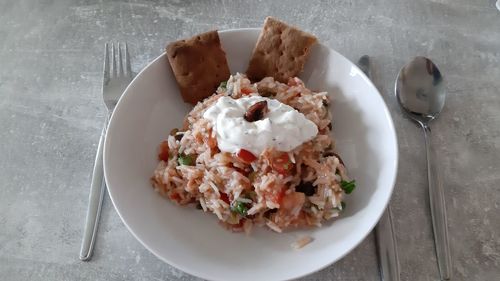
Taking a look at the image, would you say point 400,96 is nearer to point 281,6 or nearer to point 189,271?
point 281,6

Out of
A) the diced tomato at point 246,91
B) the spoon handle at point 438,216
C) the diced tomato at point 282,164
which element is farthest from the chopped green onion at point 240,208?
the spoon handle at point 438,216

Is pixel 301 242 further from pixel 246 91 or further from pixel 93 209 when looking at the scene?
pixel 93 209

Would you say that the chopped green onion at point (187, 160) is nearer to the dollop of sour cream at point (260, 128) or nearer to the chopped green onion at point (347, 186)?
the dollop of sour cream at point (260, 128)

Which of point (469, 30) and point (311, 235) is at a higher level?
point (469, 30)

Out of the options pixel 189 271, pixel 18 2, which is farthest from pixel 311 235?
pixel 18 2

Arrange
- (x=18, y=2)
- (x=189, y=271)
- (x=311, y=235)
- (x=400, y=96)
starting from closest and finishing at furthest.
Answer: (x=189, y=271)
(x=311, y=235)
(x=400, y=96)
(x=18, y=2)

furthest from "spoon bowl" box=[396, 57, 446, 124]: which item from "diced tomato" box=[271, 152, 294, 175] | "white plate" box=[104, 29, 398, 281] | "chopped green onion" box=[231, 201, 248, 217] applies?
"chopped green onion" box=[231, 201, 248, 217]
